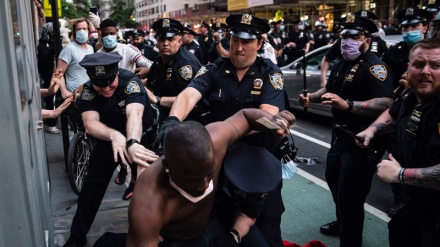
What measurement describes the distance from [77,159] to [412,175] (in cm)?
377

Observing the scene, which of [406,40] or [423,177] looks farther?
[406,40]

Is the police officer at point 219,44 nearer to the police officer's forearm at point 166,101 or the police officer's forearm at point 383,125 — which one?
the police officer's forearm at point 166,101

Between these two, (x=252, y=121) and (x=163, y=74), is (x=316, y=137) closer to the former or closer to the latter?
(x=163, y=74)

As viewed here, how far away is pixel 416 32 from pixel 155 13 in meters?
Answer: 93.2

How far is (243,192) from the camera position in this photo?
7.61 feet

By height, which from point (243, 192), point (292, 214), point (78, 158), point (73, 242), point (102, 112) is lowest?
point (292, 214)

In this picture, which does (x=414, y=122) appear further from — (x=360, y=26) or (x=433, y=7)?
(x=433, y=7)

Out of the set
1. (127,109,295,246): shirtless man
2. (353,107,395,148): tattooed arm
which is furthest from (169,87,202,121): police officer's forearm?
(353,107,395,148): tattooed arm

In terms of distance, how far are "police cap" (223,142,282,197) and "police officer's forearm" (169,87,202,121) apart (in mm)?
620

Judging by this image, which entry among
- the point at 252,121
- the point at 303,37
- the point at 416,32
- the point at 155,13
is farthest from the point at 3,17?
the point at 155,13

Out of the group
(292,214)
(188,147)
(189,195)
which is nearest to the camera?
(188,147)

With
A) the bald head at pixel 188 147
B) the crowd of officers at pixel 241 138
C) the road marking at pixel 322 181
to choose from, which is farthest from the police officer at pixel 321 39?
the bald head at pixel 188 147

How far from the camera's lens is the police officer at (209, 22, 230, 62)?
7805 mm

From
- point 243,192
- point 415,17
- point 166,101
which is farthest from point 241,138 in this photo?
point 415,17
